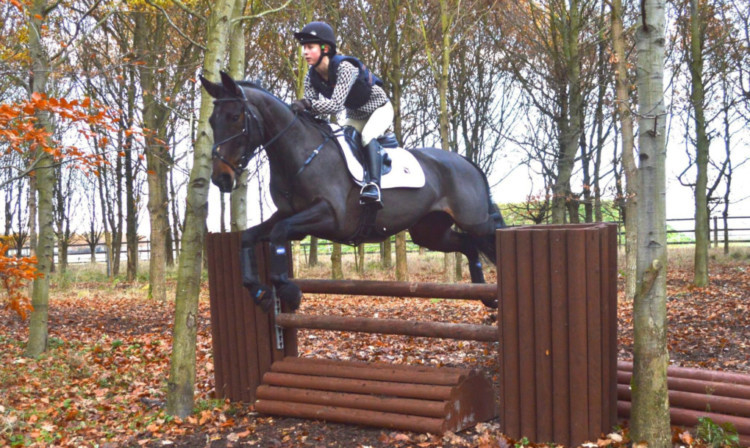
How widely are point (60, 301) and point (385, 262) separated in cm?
1000

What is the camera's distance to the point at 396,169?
533 centimetres

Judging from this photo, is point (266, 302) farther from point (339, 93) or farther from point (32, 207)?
point (32, 207)

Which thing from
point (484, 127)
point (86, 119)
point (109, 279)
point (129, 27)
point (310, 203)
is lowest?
point (109, 279)

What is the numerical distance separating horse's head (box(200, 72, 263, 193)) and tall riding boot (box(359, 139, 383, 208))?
3.32 feet

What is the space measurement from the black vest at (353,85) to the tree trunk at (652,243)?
229 centimetres

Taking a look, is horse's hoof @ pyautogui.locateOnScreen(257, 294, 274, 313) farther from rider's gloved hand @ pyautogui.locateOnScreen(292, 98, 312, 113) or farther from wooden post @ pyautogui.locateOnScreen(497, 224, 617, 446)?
wooden post @ pyautogui.locateOnScreen(497, 224, 617, 446)

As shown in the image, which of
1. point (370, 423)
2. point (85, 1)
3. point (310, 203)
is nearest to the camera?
point (370, 423)

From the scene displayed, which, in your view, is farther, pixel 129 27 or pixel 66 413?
pixel 129 27

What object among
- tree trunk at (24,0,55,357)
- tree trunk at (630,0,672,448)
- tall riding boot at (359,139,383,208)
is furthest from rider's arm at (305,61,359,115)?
tree trunk at (24,0,55,357)

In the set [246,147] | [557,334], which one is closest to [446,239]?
[557,334]

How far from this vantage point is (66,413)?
5.50 meters

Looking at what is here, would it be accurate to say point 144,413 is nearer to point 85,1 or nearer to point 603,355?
point 603,355

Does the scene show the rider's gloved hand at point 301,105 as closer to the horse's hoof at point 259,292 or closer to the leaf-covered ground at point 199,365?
the horse's hoof at point 259,292

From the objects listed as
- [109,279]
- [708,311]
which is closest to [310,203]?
[708,311]
